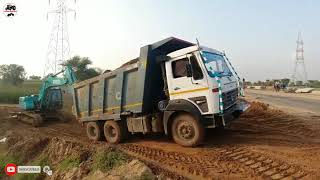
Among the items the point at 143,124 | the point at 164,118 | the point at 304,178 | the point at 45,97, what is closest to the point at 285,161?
the point at 304,178

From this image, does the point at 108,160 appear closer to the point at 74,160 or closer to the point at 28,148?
the point at 74,160

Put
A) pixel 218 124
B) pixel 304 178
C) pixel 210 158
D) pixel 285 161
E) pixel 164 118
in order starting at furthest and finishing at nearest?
pixel 164 118 < pixel 218 124 < pixel 210 158 < pixel 285 161 < pixel 304 178

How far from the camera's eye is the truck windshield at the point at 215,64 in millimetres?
10188

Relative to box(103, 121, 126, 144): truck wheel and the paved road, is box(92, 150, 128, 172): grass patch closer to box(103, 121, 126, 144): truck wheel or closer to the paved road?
box(103, 121, 126, 144): truck wheel

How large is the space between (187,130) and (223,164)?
219cm

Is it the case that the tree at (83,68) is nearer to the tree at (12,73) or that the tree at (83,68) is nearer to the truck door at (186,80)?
the tree at (12,73)

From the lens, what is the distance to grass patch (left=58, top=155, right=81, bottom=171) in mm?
9443

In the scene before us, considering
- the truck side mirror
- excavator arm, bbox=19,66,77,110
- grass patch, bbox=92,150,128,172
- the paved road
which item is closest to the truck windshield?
the truck side mirror

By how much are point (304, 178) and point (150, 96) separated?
5.55 m

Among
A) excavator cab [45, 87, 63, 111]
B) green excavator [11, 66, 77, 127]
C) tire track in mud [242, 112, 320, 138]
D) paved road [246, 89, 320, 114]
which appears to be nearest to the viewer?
tire track in mud [242, 112, 320, 138]

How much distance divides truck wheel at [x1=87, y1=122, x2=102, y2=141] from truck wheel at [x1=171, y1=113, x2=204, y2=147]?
3740 millimetres

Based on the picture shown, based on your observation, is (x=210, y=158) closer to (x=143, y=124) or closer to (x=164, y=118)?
(x=164, y=118)

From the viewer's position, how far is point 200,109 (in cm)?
1011

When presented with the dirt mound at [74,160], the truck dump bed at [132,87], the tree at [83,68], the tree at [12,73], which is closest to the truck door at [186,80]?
the truck dump bed at [132,87]
